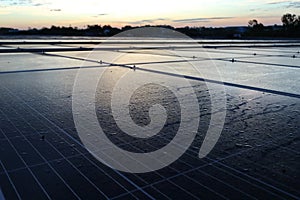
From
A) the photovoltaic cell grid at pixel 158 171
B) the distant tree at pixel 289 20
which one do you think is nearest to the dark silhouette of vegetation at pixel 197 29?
the distant tree at pixel 289 20

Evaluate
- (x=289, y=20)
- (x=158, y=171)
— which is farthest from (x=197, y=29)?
(x=158, y=171)

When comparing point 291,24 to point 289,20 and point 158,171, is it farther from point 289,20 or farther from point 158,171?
point 158,171

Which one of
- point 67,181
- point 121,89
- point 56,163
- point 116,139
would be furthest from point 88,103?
point 67,181

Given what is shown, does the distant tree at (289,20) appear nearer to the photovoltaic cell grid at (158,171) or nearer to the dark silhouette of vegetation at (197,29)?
the dark silhouette of vegetation at (197,29)

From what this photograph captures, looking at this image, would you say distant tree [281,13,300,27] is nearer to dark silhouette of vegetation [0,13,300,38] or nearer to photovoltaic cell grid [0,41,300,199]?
dark silhouette of vegetation [0,13,300,38]

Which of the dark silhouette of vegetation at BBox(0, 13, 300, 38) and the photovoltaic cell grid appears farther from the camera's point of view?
the dark silhouette of vegetation at BBox(0, 13, 300, 38)

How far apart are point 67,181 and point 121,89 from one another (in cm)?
234

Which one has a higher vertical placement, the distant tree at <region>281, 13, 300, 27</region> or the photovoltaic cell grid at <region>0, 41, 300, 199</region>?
the distant tree at <region>281, 13, 300, 27</region>

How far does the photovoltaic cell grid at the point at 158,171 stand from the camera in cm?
134

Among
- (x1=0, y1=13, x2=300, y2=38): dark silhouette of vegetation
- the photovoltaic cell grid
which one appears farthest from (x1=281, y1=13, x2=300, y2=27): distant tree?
the photovoltaic cell grid

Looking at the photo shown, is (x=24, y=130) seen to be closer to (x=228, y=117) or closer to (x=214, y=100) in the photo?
(x=228, y=117)

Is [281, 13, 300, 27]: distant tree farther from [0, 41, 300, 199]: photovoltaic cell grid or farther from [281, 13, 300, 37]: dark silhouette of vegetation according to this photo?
[0, 41, 300, 199]: photovoltaic cell grid

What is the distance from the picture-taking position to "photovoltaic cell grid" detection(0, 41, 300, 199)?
1.34 meters

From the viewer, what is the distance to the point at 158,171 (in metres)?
1.55
